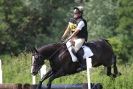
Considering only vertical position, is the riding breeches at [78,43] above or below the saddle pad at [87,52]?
above

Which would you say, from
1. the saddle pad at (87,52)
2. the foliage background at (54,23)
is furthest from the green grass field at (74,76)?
the foliage background at (54,23)

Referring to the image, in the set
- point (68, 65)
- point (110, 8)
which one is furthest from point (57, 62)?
point (110, 8)

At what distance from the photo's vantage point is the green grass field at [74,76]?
1986cm

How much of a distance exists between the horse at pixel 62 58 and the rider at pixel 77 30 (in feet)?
0.83

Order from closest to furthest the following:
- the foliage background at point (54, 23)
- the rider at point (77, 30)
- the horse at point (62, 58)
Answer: the horse at point (62, 58) → the rider at point (77, 30) → the foliage background at point (54, 23)

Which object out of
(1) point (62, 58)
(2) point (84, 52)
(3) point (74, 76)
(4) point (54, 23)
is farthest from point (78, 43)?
(4) point (54, 23)

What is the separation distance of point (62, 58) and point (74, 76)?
3.81 m

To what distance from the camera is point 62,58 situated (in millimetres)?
18906

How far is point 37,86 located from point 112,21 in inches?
1506

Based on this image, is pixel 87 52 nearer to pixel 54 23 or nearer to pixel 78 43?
pixel 78 43

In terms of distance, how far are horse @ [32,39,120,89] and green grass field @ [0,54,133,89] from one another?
33cm

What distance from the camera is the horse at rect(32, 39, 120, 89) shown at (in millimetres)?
18312

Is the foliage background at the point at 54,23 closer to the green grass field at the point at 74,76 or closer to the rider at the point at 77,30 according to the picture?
the green grass field at the point at 74,76

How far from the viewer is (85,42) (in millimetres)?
19250
